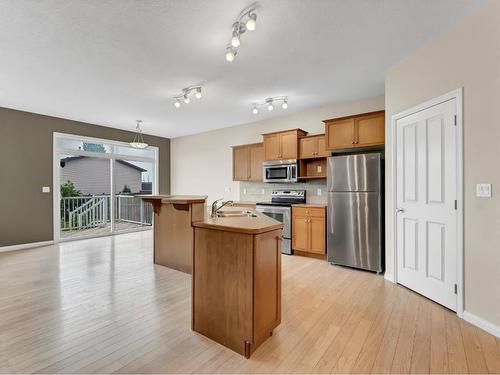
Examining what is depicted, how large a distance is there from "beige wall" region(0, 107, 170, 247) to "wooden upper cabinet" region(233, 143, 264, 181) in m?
3.70

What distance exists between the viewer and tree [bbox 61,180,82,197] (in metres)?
5.73

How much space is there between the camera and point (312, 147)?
468 centimetres

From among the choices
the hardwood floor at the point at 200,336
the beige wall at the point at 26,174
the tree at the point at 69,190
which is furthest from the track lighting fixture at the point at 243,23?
the tree at the point at 69,190

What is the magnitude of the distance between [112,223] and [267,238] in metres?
5.81

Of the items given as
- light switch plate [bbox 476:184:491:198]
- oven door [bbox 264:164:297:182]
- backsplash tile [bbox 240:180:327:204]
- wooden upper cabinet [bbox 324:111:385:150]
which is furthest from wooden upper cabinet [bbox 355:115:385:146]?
light switch plate [bbox 476:184:491:198]

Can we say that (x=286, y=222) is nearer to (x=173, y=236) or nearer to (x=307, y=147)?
(x=307, y=147)

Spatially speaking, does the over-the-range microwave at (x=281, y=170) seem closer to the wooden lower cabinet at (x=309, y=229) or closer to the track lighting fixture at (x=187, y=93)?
the wooden lower cabinet at (x=309, y=229)

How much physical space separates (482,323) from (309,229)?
2.45 metres

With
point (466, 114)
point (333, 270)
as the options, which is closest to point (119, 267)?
point (333, 270)

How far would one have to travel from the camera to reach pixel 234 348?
1.89 meters

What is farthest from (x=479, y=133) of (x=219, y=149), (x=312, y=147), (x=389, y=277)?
(x=219, y=149)

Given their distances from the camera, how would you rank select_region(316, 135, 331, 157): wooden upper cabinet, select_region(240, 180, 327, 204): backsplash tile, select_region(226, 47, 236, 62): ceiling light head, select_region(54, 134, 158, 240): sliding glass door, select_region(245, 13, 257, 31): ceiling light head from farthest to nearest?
select_region(54, 134, 158, 240): sliding glass door, select_region(240, 180, 327, 204): backsplash tile, select_region(316, 135, 331, 157): wooden upper cabinet, select_region(226, 47, 236, 62): ceiling light head, select_region(245, 13, 257, 31): ceiling light head

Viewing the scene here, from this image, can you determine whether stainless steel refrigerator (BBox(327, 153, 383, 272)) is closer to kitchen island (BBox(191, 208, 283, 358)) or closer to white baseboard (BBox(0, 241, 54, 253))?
kitchen island (BBox(191, 208, 283, 358))

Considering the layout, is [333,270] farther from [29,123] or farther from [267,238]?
[29,123]
